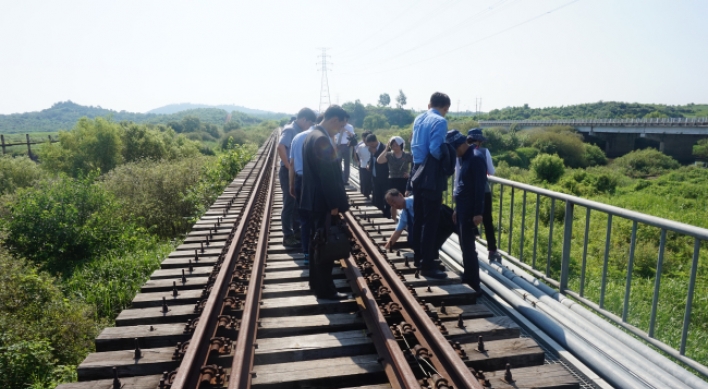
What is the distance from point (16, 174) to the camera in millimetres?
22266

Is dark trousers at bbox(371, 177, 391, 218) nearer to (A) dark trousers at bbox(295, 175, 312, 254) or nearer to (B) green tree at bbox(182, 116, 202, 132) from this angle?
(A) dark trousers at bbox(295, 175, 312, 254)

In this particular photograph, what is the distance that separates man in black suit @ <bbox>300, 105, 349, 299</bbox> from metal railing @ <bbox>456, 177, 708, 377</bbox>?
6.28 feet

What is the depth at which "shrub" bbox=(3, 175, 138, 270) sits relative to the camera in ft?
30.3

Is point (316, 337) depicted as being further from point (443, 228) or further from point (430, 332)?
point (443, 228)

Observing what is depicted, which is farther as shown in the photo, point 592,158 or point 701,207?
point 592,158

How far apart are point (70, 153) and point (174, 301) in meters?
27.4

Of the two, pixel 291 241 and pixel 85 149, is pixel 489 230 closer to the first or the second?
pixel 291 241

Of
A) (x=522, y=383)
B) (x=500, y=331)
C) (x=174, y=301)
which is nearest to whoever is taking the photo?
(x=522, y=383)

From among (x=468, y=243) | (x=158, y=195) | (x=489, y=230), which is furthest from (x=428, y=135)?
(x=158, y=195)

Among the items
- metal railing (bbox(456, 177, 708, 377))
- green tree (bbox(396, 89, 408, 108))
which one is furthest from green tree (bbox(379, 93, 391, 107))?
metal railing (bbox(456, 177, 708, 377))

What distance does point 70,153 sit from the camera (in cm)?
2686

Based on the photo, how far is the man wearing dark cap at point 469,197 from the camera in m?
4.46

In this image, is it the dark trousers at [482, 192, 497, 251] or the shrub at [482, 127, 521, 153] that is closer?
the dark trousers at [482, 192, 497, 251]

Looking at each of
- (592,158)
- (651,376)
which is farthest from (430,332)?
(592,158)
